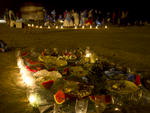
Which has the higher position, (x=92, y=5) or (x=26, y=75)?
(x=92, y=5)

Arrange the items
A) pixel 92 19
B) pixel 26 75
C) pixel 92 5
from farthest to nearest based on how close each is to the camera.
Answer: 1. pixel 92 5
2. pixel 92 19
3. pixel 26 75

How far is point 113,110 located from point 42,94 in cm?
158

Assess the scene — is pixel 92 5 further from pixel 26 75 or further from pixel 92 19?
pixel 26 75

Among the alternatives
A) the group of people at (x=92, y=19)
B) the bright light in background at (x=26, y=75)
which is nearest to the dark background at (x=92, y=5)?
the group of people at (x=92, y=19)

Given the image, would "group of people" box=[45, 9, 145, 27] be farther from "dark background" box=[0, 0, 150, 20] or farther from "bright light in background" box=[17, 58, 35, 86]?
"bright light in background" box=[17, 58, 35, 86]

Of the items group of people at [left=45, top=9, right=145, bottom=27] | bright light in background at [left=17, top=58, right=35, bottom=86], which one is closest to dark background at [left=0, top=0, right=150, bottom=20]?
group of people at [left=45, top=9, right=145, bottom=27]

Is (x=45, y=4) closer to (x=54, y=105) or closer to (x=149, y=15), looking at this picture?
(x=149, y=15)

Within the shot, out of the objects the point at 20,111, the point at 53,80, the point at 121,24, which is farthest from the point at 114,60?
the point at 121,24

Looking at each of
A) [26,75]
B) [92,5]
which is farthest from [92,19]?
[26,75]


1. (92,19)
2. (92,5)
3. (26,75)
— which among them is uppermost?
(92,5)

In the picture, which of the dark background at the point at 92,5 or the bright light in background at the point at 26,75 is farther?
the dark background at the point at 92,5

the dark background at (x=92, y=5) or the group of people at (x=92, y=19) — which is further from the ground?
the dark background at (x=92, y=5)

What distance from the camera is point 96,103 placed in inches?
147

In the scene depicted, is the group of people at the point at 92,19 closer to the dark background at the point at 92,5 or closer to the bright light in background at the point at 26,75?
the dark background at the point at 92,5
